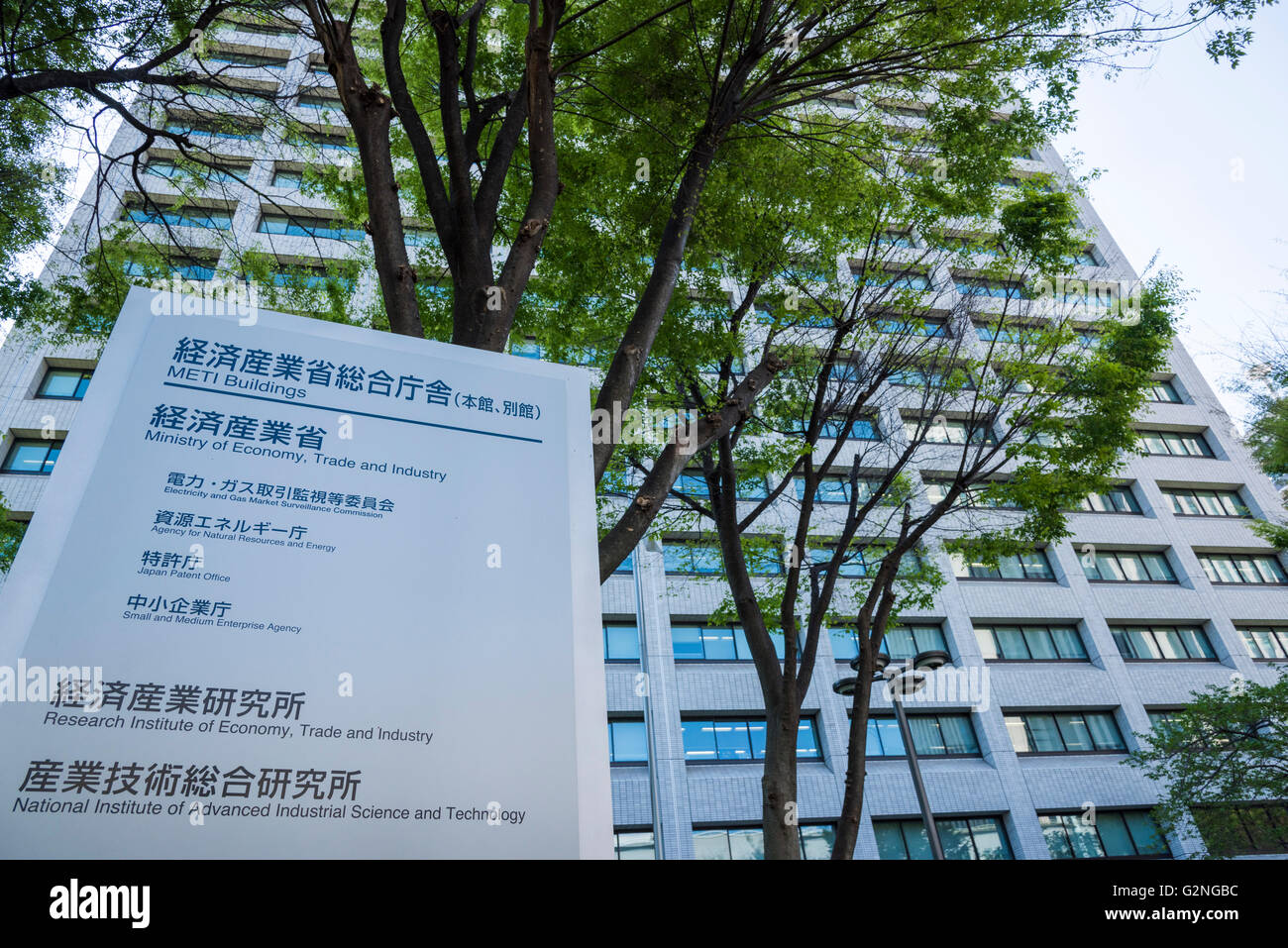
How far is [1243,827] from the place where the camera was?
643 inches

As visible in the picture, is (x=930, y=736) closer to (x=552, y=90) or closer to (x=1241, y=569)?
(x=1241, y=569)

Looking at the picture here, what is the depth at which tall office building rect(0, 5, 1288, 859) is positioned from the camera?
54.0 ft

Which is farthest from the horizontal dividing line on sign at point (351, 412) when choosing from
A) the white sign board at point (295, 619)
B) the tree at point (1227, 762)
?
the tree at point (1227, 762)

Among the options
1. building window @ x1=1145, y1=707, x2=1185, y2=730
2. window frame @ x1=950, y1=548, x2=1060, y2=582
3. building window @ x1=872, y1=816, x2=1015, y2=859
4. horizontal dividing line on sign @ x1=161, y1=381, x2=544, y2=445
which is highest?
window frame @ x1=950, y1=548, x2=1060, y2=582

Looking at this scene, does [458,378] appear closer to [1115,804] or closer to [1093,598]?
[1115,804]

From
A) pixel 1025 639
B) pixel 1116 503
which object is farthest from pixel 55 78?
pixel 1116 503

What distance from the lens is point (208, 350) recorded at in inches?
97.9

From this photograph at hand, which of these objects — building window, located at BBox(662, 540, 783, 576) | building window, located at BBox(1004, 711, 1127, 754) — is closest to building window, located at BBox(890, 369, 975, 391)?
building window, located at BBox(662, 540, 783, 576)

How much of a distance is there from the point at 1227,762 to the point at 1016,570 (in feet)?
25.0

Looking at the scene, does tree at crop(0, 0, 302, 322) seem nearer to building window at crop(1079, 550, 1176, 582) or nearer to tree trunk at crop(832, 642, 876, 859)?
tree trunk at crop(832, 642, 876, 859)

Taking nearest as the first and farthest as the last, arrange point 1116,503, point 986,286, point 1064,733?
point 986,286 → point 1064,733 → point 1116,503

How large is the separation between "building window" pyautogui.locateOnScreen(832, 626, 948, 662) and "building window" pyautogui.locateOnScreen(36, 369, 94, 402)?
2005cm
